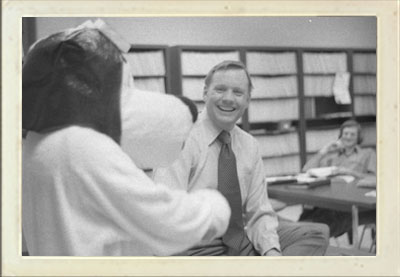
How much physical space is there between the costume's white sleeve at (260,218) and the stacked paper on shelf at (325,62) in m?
0.35

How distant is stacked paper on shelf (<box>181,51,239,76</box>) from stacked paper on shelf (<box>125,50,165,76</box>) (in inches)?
3.2

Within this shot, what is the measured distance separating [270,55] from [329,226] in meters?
0.66

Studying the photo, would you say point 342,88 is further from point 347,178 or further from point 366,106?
point 347,178

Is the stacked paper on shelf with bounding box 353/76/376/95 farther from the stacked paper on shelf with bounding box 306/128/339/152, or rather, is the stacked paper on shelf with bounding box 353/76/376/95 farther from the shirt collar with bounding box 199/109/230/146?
the shirt collar with bounding box 199/109/230/146

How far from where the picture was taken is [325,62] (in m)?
1.82

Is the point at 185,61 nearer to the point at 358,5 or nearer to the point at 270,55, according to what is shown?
the point at 270,55

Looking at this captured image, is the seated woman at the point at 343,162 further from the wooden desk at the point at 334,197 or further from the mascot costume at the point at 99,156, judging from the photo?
the mascot costume at the point at 99,156

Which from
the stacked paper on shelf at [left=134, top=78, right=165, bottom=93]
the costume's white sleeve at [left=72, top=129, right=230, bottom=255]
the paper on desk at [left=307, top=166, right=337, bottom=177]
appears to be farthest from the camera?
the paper on desk at [left=307, top=166, right=337, bottom=177]

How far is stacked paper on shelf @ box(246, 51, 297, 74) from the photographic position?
1.79 meters

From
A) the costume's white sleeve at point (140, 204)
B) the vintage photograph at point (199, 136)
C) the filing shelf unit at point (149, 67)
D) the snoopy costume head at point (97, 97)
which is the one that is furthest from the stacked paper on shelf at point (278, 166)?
the filing shelf unit at point (149, 67)

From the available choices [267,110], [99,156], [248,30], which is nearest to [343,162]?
[267,110]

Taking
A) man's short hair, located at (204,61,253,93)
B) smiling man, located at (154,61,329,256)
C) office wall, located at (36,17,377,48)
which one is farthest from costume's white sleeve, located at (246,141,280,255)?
office wall, located at (36,17,377,48)

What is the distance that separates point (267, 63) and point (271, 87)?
0.29ft

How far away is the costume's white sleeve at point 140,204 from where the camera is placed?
1623mm
